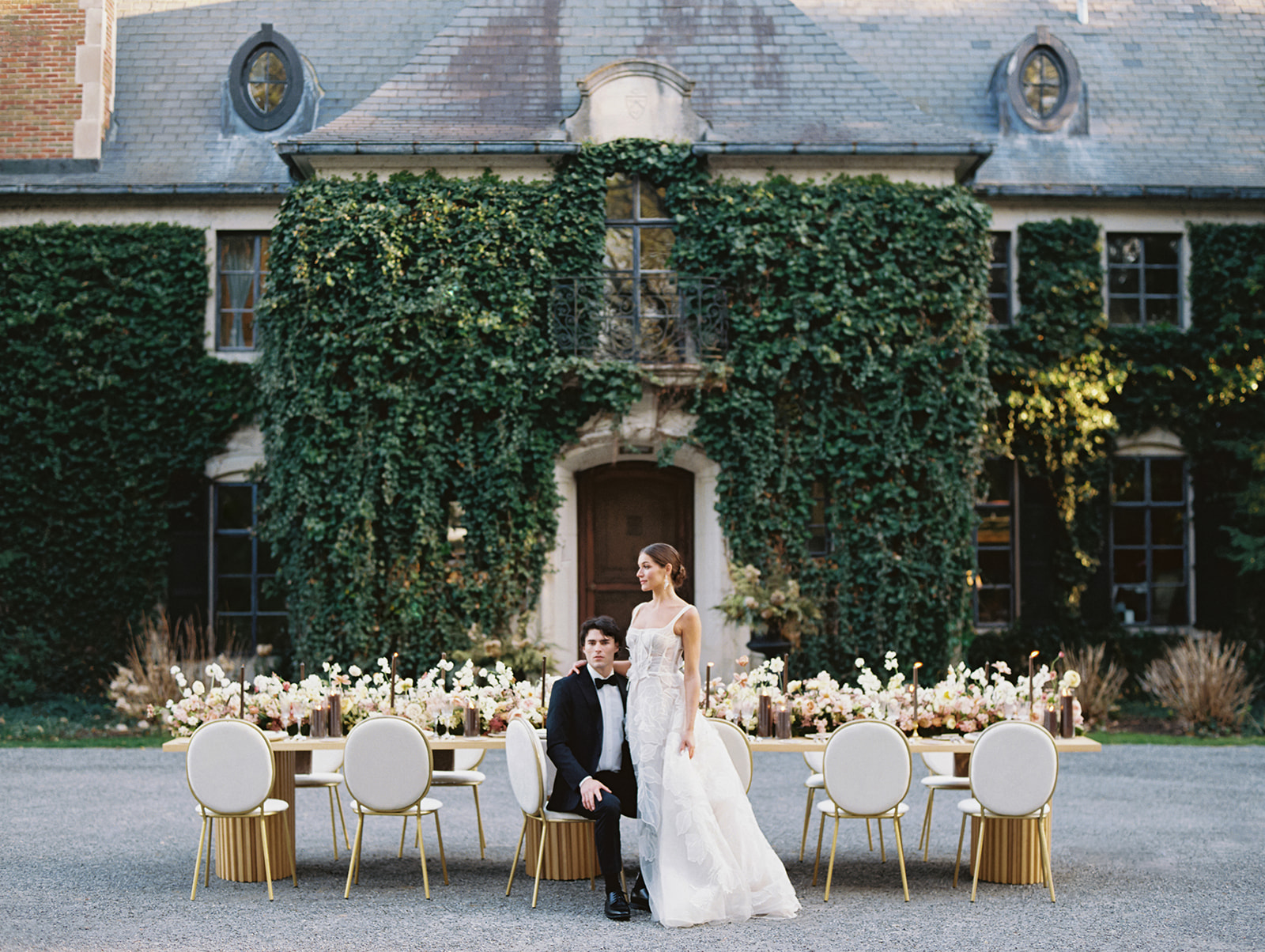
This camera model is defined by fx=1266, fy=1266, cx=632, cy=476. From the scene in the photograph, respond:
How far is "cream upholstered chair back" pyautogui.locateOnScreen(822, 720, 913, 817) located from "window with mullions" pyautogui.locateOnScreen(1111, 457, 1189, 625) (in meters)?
9.20

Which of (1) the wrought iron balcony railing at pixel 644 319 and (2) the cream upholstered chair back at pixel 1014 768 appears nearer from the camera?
(2) the cream upholstered chair back at pixel 1014 768

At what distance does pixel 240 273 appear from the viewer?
14.0 metres

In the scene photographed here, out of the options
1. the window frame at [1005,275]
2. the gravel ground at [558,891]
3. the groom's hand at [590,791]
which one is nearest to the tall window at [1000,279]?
the window frame at [1005,275]

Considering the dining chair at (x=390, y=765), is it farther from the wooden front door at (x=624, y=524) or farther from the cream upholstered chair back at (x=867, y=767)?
the wooden front door at (x=624, y=524)

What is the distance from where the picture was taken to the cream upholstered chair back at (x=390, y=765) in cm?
616

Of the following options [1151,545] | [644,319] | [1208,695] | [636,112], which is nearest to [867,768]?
[644,319]

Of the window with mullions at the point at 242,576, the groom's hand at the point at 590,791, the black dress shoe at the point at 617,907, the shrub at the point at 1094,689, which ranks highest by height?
the window with mullions at the point at 242,576

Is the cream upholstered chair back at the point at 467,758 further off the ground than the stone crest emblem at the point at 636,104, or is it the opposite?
the stone crest emblem at the point at 636,104

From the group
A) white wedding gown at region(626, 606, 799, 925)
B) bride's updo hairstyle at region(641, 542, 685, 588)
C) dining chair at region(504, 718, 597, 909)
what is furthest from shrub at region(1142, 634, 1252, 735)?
bride's updo hairstyle at region(641, 542, 685, 588)

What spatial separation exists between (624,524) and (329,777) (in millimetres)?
6412

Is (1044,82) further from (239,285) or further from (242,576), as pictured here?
(242,576)

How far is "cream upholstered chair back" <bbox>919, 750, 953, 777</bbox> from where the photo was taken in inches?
284

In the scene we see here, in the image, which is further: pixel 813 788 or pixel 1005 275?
pixel 1005 275

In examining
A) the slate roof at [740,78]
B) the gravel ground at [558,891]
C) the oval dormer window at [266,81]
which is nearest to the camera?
the gravel ground at [558,891]
